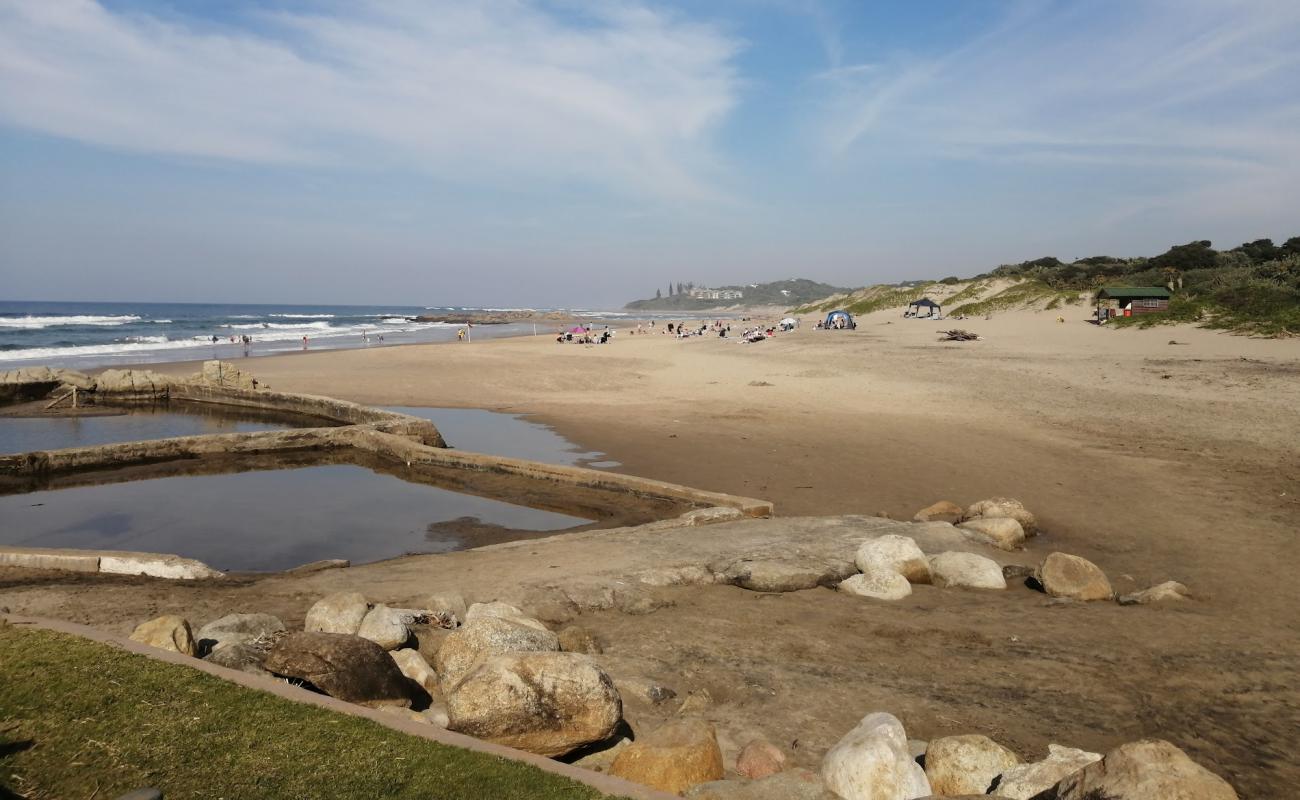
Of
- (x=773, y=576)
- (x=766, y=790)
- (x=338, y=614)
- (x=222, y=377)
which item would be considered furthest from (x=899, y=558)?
(x=222, y=377)

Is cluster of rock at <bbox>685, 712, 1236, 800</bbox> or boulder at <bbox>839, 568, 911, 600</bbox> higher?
cluster of rock at <bbox>685, 712, 1236, 800</bbox>

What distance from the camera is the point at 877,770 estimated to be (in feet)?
15.0

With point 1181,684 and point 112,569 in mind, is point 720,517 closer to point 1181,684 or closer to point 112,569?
point 1181,684

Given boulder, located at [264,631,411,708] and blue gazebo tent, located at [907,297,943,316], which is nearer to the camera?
boulder, located at [264,631,411,708]

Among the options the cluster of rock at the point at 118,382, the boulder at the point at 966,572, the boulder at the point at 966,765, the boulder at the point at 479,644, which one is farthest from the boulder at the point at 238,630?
the cluster of rock at the point at 118,382

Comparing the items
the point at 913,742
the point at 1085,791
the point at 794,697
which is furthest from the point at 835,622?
the point at 1085,791

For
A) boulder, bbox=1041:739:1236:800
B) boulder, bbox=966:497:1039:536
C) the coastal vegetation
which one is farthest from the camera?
the coastal vegetation

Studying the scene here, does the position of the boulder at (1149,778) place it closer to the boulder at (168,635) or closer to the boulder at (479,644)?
the boulder at (479,644)

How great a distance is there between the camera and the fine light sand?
6043mm

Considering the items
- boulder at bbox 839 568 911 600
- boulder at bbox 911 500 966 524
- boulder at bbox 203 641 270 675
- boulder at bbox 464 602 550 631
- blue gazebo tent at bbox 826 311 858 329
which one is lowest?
boulder at bbox 911 500 966 524

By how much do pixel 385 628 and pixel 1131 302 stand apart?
46268 millimetres

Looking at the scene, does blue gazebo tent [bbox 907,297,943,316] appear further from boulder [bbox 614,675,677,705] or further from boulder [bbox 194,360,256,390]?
boulder [bbox 614,675,677,705]

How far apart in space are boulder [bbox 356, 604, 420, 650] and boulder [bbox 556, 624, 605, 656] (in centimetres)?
134

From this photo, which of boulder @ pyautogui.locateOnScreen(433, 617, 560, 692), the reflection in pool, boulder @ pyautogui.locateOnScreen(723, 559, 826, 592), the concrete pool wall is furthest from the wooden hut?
boulder @ pyautogui.locateOnScreen(433, 617, 560, 692)
